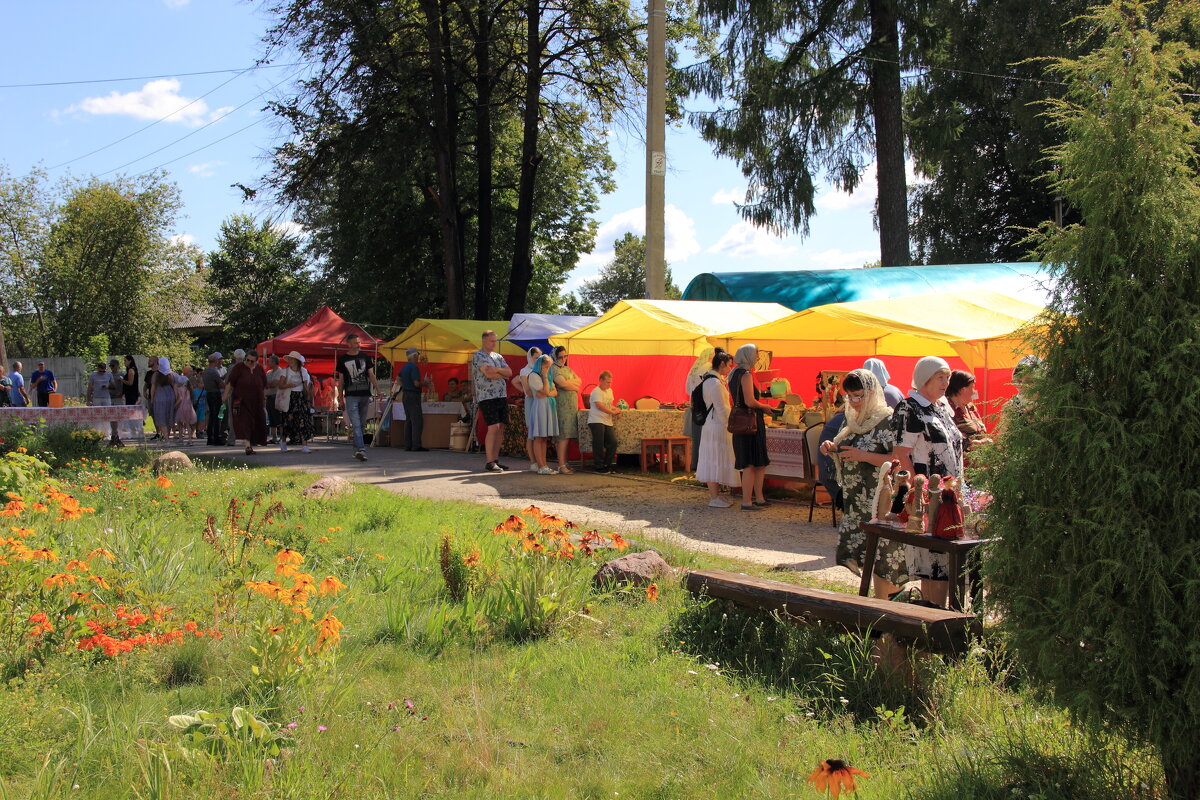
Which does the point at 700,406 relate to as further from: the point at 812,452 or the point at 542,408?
A: the point at 542,408

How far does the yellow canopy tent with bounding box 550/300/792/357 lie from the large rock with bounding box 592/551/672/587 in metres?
6.85

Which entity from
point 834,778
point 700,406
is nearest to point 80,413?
point 700,406

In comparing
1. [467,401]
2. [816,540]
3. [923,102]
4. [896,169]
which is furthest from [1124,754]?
[923,102]

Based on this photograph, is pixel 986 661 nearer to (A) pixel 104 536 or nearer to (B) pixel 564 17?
(A) pixel 104 536

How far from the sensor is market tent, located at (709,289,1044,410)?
30.9 ft

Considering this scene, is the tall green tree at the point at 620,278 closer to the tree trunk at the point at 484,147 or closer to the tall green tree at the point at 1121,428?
the tree trunk at the point at 484,147

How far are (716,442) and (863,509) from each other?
437 centimetres

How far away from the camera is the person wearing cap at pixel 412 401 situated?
16.2 meters

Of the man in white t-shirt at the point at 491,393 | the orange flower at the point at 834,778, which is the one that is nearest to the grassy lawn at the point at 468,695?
the orange flower at the point at 834,778

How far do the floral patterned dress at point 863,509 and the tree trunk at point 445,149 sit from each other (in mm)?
18717

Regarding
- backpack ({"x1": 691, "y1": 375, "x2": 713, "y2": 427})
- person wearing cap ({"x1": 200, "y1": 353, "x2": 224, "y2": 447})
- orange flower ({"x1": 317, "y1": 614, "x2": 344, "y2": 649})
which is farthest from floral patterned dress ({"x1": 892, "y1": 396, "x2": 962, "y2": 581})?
person wearing cap ({"x1": 200, "y1": 353, "x2": 224, "y2": 447})

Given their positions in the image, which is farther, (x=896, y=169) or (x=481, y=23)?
(x=481, y=23)

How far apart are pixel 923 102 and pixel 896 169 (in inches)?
67.1

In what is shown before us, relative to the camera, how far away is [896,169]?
18.7 meters
